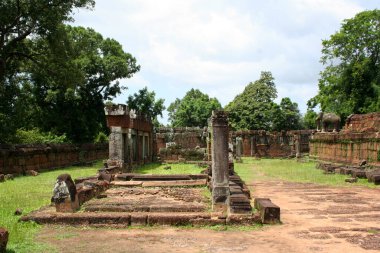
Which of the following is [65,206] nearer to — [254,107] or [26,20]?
[26,20]

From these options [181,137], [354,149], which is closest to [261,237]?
[354,149]

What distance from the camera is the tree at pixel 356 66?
36.5m

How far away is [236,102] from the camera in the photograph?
49.4 metres

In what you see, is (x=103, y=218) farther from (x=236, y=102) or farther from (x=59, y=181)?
(x=236, y=102)

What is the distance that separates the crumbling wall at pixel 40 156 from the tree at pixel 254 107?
2186cm

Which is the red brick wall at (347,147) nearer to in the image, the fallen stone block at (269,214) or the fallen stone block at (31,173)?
the fallen stone block at (269,214)

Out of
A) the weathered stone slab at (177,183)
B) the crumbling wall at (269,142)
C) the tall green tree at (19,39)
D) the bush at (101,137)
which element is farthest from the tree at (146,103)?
the weathered stone slab at (177,183)

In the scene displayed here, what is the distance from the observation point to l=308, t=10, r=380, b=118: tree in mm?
36500

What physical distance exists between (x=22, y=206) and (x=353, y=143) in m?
17.0

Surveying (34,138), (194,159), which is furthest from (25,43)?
(194,159)

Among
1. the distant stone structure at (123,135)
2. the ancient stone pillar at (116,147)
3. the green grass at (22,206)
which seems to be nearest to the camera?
the green grass at (22,206)

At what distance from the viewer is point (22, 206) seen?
9.95m

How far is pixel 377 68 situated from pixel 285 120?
43.2 feet

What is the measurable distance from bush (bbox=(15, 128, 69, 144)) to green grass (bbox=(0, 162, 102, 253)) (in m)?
12.6
